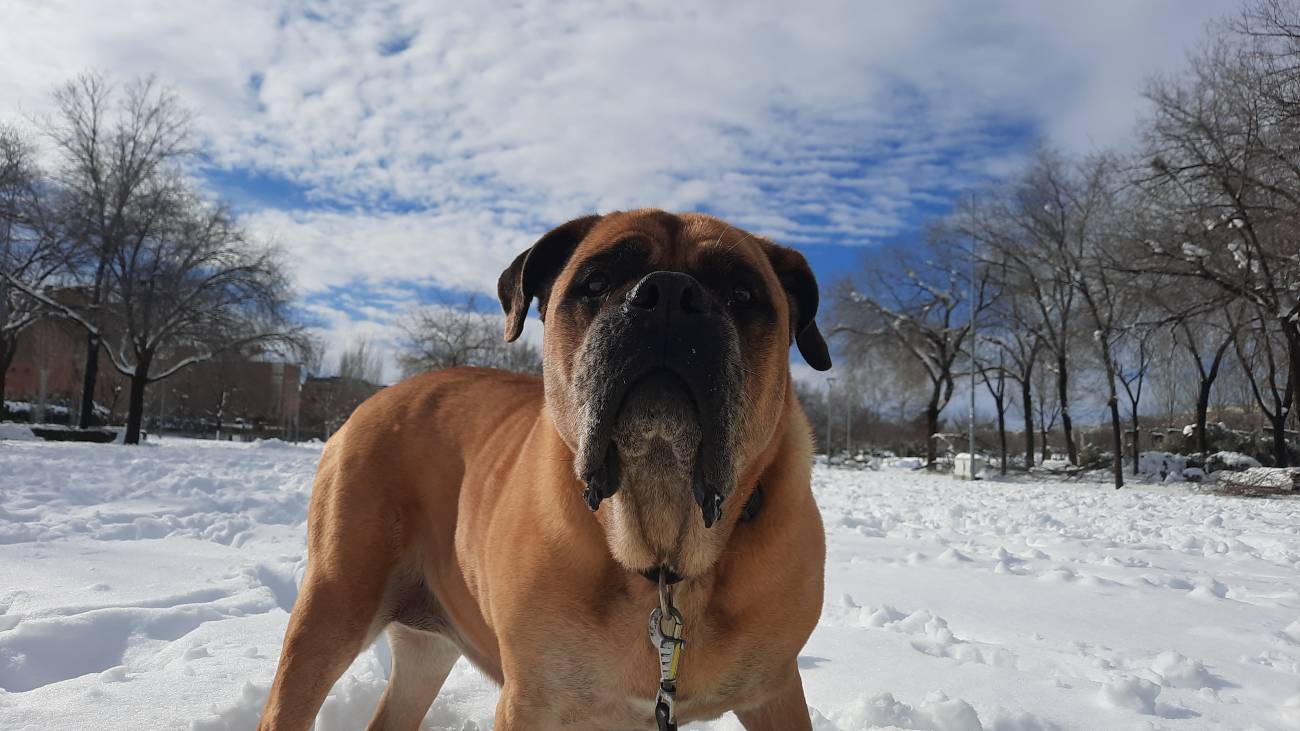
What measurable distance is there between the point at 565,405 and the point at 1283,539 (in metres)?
9.85

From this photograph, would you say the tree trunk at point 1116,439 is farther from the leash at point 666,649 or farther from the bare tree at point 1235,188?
Answer: the leash at point 666,649

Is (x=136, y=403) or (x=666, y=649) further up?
(x=136, y=403)

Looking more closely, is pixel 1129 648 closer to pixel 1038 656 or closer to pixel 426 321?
pixel 1038 656

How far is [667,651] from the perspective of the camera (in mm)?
2014

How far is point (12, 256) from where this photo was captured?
26969 millimetres

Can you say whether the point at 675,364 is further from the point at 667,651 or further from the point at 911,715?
the point at 911,715

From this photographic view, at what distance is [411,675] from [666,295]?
2123 mm

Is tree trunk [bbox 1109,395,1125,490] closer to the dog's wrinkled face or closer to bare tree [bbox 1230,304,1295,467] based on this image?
bare tree [bbox 1230,304,1295,467]

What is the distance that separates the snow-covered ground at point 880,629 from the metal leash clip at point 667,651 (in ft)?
3.82

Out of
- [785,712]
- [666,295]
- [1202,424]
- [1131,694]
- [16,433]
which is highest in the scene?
[1202,424]

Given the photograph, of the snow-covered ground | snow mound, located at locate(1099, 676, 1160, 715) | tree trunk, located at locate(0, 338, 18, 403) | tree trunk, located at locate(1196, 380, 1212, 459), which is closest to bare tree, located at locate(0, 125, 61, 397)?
tree trunk, located at locate(0, 338, 18, 403)

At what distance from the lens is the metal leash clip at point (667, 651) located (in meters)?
2.00

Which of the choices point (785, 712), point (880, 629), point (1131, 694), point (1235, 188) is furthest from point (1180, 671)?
point (1235, 188)

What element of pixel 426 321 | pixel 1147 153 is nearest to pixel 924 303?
pixel 1147 153
